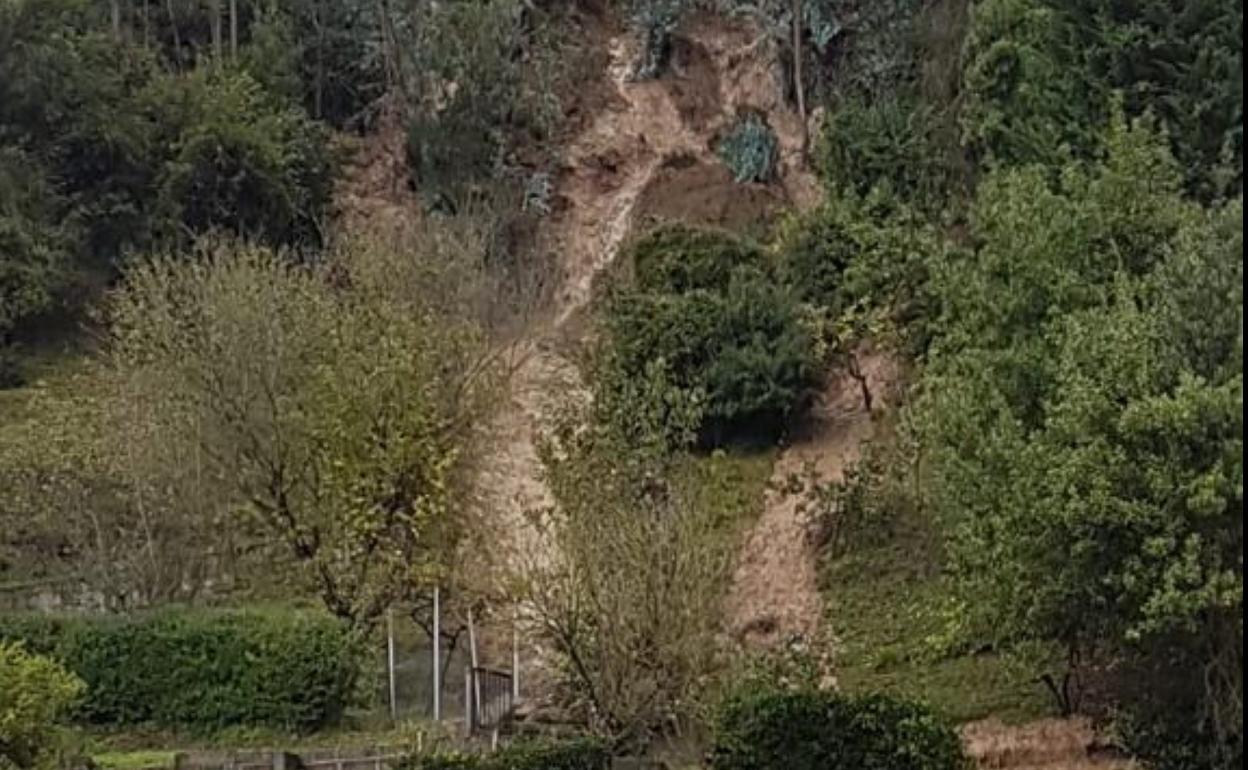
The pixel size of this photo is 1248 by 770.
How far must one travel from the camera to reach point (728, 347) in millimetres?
34000

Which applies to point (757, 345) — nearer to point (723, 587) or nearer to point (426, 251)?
point (426, 251)

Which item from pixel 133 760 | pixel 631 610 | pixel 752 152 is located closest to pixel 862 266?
pixel 752 152

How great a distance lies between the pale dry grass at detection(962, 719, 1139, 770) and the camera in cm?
2252

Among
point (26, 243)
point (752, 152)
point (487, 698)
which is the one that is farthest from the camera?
point (752, 152)

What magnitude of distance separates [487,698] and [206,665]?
3.83m

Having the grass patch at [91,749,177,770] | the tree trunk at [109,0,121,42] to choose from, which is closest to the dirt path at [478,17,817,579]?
the tree trunk at [109,0,121,42]

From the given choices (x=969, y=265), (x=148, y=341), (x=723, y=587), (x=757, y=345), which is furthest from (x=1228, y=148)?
(x=148, y=341)

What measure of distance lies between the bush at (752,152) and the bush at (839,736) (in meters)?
25.7

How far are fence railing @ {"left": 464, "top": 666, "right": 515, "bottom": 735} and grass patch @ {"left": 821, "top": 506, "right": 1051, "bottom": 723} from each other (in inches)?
185

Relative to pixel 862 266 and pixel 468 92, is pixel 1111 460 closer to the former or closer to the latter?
pixel 862 266

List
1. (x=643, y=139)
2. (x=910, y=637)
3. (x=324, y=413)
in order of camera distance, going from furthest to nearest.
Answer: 1. (x=643, y=139)
2. (x=910, y=637)
3. (x=324, y=413)

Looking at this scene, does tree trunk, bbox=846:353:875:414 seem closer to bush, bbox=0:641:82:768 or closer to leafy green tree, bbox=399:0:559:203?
leafy green tree, bbox=399:0:559:203

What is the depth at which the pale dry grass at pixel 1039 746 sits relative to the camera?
22.5 meters

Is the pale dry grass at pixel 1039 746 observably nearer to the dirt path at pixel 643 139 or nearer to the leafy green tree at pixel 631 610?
the leafy green tree at pixel 631 610
